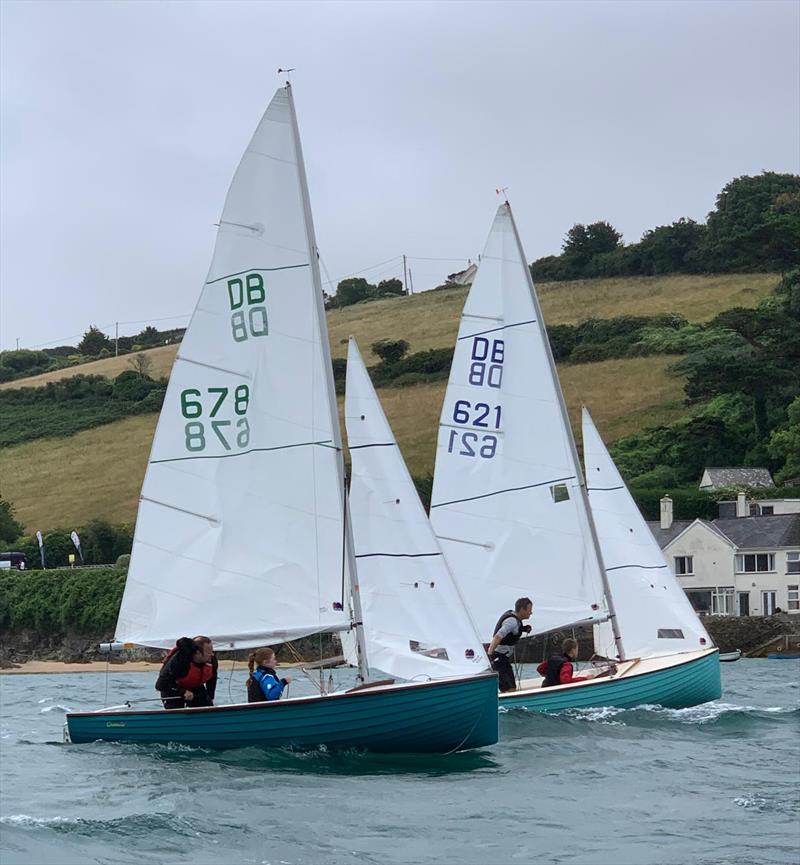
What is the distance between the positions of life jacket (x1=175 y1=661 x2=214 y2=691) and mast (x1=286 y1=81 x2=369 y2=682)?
1.72m

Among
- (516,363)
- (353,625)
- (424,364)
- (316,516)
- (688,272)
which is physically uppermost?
(688,272)

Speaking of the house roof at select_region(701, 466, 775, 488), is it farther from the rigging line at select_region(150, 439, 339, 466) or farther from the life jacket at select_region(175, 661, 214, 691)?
the life jacket at select_region(175, 661, 214, 691)

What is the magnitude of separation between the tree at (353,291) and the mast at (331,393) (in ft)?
392

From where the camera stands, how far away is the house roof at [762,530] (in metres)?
57.8

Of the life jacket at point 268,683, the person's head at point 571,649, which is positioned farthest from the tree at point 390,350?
the life jacket at point 268,683

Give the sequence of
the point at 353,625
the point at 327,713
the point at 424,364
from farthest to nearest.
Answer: the point at 424,364
the point at 353,625
the point at 327,713

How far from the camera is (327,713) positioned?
55.8 ft

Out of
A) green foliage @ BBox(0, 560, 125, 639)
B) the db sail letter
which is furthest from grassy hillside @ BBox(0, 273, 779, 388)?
the db sail letter

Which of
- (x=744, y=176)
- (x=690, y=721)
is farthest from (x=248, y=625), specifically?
(x=744, y=176)

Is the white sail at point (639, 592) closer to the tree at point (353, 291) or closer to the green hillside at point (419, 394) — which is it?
the green hillside at point (419, 394)

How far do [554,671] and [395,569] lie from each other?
4.58 meters

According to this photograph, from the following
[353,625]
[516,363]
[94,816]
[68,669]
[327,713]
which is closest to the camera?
[94,816]

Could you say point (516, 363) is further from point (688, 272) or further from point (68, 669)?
point (688, 272)

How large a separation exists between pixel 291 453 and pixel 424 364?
8263 centimetres
